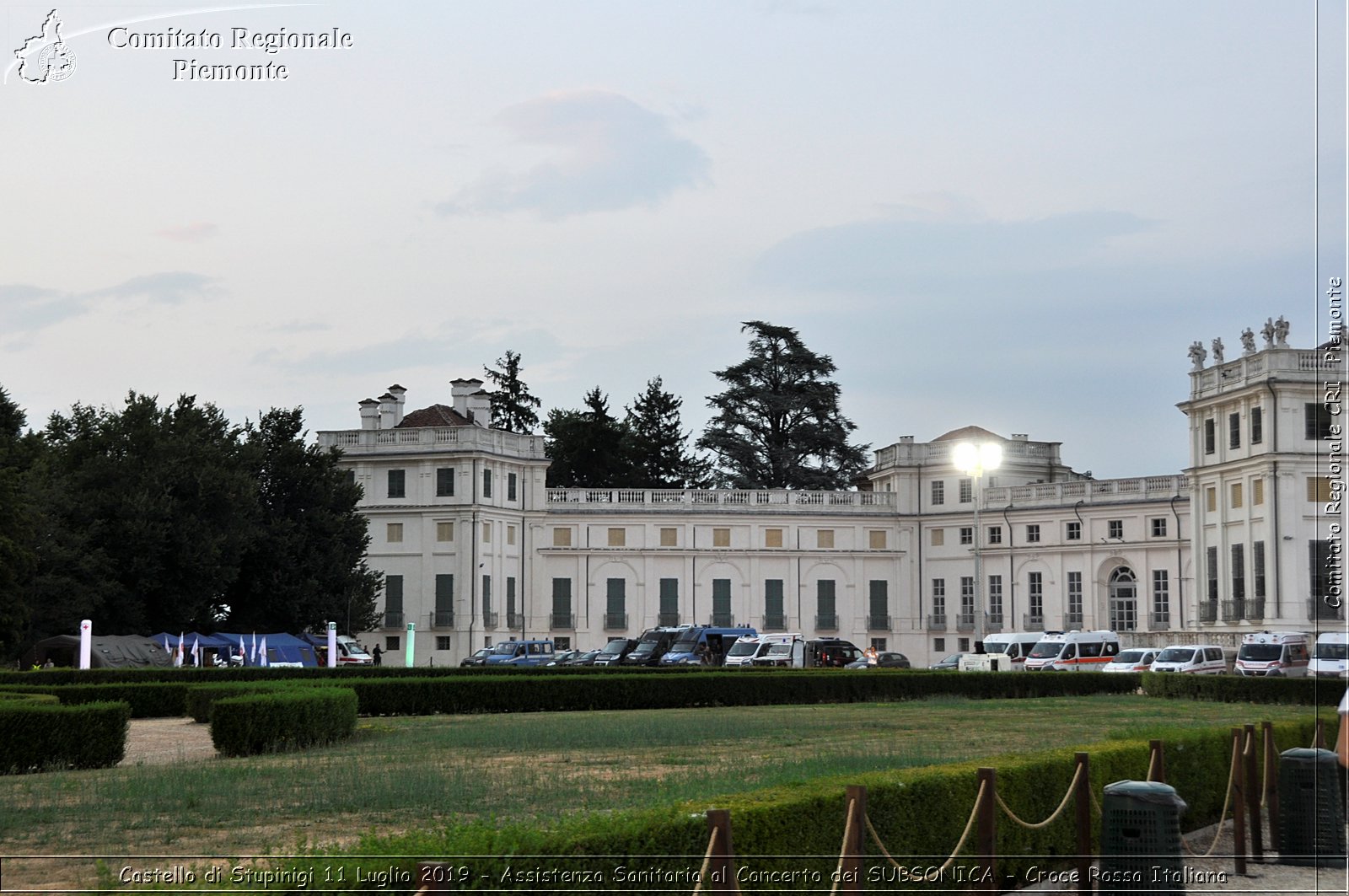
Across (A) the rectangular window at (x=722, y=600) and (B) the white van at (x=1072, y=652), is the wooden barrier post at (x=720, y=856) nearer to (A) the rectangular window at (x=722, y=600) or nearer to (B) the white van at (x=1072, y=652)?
(B) the white van at (x=1072, y=652)

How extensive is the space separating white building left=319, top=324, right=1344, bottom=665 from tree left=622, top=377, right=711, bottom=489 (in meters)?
12.1

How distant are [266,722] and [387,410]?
179 ft

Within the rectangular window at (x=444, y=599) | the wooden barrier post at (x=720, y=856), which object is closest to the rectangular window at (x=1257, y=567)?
the rectangular window at (x=444, y=599)

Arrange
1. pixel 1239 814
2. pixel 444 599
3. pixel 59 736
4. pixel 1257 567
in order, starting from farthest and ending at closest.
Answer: pixel 444 599, pixel 1257 567, pixel 59 736, pixel 1239 814

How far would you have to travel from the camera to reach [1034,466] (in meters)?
74.8

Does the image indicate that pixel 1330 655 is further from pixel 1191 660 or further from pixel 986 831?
pixel 986 831

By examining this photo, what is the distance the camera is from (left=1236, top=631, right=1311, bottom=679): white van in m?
42.9

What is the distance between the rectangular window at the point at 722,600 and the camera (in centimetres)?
7106

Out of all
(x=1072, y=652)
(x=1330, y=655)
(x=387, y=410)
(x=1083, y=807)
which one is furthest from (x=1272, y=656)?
(x=387, y=410)

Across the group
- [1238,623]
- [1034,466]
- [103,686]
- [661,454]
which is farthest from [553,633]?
[103,686]

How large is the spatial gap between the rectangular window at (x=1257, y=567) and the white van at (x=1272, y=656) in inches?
455

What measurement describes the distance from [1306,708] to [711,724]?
45.4 ft

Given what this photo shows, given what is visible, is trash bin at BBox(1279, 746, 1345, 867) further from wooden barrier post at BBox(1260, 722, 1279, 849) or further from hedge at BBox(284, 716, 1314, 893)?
hedge at BBox(284, 716, 1314, 893)

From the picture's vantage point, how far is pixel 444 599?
66562mm
